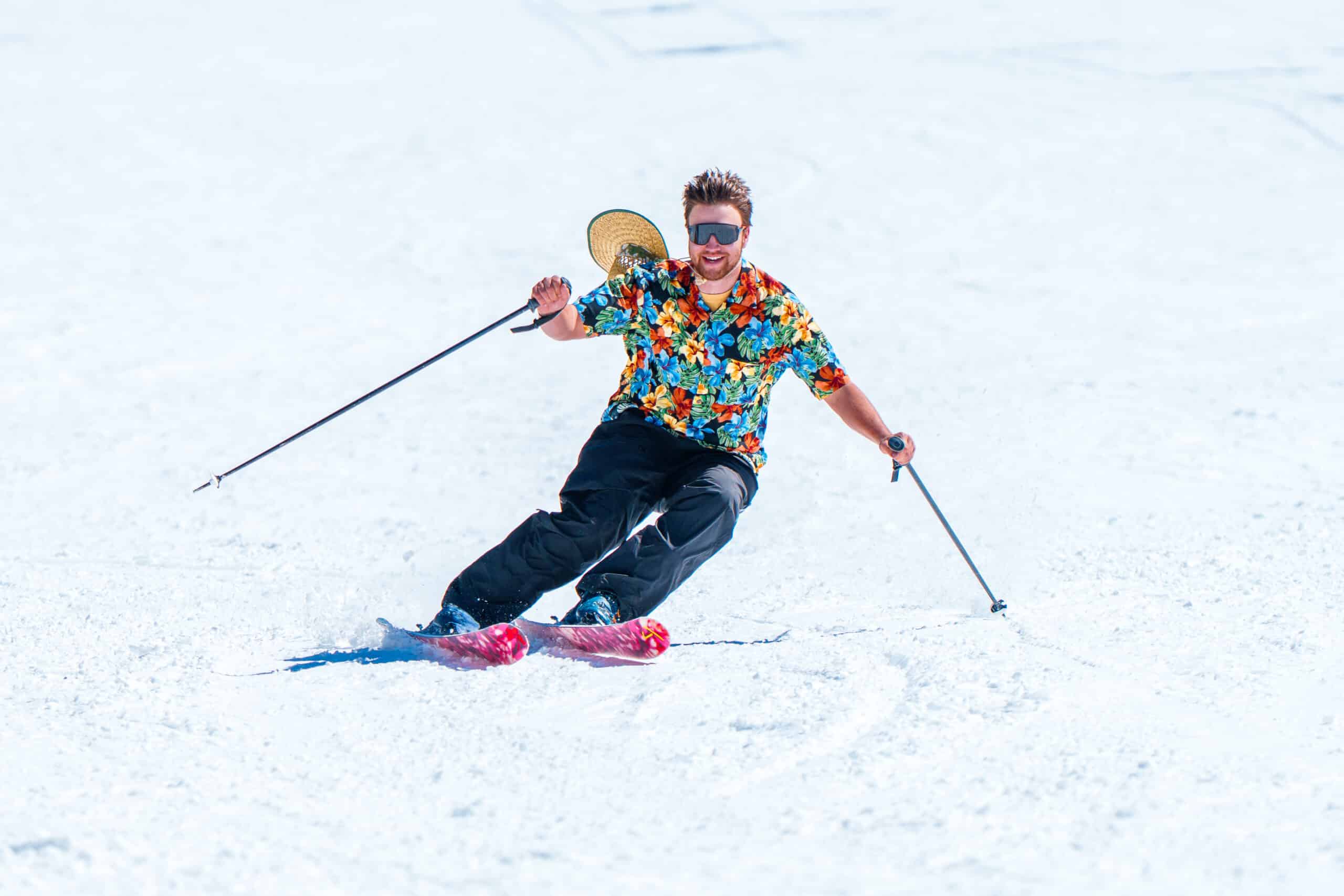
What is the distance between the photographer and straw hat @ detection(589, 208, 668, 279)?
4078 mm

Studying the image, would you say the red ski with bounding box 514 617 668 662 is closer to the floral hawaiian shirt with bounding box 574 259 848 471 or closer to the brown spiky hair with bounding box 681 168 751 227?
the floral hawaiian shirt with bounding box 574 259 848 471

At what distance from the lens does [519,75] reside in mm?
12898

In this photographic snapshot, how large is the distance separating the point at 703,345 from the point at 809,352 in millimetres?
347

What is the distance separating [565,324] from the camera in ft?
12.9

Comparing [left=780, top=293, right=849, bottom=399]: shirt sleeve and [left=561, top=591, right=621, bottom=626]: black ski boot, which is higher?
[left=780, top=293, right=849, bottom=399]: shirt sleeve

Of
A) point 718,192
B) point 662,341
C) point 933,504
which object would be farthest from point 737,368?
point 933,504

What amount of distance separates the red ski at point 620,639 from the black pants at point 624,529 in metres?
0.13

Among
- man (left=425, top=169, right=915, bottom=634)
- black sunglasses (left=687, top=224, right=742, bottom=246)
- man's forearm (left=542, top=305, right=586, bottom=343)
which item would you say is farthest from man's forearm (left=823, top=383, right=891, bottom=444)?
man's forearm (left=542, top=305, right=586, bottom=343)

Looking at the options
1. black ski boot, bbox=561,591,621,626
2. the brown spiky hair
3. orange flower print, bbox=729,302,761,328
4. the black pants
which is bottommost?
black ski boot, bbox=561,591,621,626

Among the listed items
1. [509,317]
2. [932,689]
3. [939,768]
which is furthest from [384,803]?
[509,317]

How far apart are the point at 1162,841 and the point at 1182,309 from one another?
709cm

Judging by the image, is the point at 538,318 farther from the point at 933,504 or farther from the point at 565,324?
the point at 933,504

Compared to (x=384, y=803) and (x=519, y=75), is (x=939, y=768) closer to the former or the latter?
(x=384, y=803)

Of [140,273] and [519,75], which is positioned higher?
[519,75]
